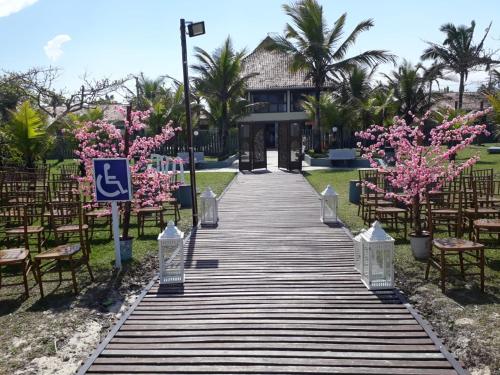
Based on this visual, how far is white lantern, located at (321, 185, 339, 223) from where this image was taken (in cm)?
948

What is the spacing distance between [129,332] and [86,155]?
13.4 feet

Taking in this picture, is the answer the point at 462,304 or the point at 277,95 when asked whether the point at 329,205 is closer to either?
the point at 462,304

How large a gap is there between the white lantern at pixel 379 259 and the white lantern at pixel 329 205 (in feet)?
11.9

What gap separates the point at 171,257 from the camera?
6.11 m

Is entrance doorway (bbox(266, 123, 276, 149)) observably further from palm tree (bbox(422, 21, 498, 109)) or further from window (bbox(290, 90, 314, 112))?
palm tree (bbox(422, 21, 498, 109))

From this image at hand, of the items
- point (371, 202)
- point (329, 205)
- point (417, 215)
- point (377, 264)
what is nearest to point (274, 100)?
point (371, 202)

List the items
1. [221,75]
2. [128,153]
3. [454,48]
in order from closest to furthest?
[128,153], [221,75], [454,48]

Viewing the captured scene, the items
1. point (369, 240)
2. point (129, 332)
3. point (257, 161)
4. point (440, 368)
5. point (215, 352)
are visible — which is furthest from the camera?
point (257, 161)

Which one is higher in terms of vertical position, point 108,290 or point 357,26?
point 357,26

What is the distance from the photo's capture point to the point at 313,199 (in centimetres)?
1279

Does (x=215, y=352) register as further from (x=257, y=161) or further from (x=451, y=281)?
(x=257, y=161)

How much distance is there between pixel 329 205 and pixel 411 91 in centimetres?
1855

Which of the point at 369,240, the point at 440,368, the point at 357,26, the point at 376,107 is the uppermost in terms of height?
the point at 357,26

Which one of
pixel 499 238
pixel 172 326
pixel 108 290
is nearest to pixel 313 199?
pixel 499 238
